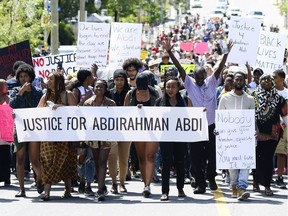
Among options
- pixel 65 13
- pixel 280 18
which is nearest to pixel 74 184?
pixel 65 13

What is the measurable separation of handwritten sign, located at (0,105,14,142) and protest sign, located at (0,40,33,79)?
3.34 metres

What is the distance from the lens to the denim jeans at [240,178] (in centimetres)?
1484

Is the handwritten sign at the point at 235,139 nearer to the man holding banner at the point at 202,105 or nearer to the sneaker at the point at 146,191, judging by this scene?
the man holding banner at the point at 202,105

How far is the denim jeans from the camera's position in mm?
14844

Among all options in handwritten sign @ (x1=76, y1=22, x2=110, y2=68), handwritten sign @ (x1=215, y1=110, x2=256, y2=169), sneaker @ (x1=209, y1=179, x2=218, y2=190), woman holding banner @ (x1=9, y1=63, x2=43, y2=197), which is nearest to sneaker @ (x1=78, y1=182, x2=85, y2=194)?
woman holding banner @ (x1=9, y1=63, x2=43, y2=197)

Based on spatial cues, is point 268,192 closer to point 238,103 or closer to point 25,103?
point 238,103

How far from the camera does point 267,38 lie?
66.8 feet

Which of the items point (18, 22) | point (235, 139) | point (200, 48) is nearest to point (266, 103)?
point (235, 139)

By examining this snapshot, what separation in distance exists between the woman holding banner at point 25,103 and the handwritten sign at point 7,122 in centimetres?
51

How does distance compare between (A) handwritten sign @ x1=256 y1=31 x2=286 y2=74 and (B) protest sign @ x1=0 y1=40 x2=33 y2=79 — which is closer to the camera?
(B) protest sign @ x1=0 y1=40 x2=33 y2=79

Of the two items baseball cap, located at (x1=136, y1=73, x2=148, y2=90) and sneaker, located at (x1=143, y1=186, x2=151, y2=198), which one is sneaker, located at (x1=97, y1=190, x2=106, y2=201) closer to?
sneaker, located at (x1=143, y1=186, x2=151, y2=198)

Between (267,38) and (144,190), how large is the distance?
6.19 metres

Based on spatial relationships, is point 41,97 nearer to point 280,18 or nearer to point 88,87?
point 88,87
